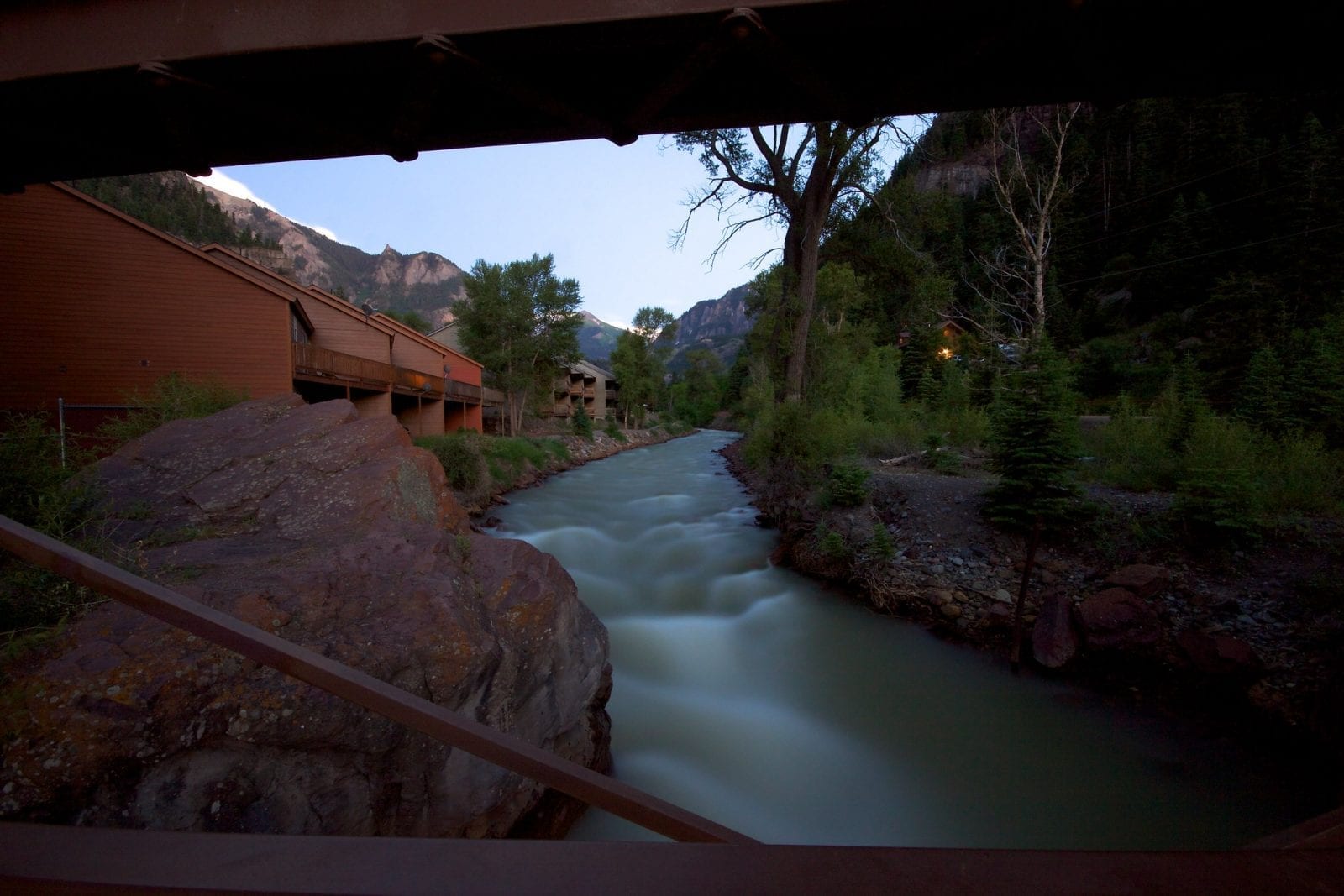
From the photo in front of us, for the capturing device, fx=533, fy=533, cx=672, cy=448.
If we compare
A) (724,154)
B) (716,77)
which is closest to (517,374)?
(724,154)

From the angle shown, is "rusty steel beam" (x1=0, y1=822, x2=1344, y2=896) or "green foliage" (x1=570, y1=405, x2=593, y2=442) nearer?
"rusty steel beam" (x1=0, y1=822, x2=1344, y2=896)

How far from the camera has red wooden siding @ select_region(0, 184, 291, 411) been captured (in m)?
15.6

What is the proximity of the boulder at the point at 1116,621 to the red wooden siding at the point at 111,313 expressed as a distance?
1959cm

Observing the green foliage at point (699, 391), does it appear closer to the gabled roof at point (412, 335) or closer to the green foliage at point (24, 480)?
the gabled roof at point (412, 335)

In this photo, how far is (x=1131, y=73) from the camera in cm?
276

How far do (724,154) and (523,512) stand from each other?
11.0m

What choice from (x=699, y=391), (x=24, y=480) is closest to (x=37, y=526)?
(x=24, y=480)

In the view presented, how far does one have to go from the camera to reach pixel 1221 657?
4941 millimetres

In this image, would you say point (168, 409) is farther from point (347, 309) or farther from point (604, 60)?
point (347, 309)

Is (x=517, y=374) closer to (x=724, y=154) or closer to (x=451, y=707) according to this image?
(x=724, y=154)

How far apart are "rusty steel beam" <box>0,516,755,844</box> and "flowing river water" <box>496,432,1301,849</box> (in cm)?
307

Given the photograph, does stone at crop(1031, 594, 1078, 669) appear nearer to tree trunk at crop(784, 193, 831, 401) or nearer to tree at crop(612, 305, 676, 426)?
tree trunk at crop(784, 193, 831, 401)

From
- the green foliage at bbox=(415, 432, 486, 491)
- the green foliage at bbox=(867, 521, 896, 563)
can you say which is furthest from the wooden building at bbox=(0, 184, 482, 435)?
the green foliage at bbox=(867, 521, 896, 563)

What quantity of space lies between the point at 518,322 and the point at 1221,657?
38.2 meters
